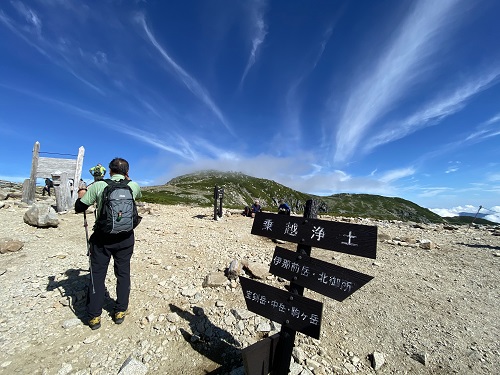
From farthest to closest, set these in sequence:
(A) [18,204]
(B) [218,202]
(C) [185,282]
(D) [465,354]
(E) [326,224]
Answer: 1. (B) [218,202]
2. (A) [18,204]
3. (C) [185,282]
4. (D) [465,354]
5. (E) [326,224]

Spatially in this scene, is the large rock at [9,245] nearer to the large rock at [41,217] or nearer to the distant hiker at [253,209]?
the large rock at [41,217]

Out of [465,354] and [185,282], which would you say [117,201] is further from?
[465,354]

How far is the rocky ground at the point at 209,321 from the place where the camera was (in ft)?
15.7

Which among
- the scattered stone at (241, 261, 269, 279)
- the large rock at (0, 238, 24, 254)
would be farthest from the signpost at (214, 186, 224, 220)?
the large rock at (0, 238, 24, 254)

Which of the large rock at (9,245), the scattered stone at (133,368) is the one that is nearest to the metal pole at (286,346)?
Result: the scattered stone at (133,368)

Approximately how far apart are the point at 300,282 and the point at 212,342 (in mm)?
2669

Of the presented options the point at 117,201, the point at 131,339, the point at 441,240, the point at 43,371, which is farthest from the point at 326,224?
the point at 441,240

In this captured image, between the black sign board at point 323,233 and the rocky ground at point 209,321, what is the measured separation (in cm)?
249

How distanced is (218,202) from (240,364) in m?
17.1

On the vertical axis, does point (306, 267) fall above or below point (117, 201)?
below

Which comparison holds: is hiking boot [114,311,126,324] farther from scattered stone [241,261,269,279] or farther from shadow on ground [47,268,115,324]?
scattered stone [241,261,269,279]

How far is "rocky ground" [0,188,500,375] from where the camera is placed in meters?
4.78

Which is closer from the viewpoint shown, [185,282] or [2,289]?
[2,289]

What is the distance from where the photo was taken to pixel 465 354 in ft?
17.1
